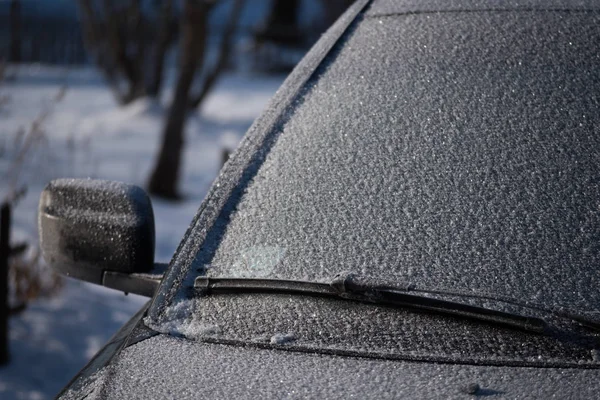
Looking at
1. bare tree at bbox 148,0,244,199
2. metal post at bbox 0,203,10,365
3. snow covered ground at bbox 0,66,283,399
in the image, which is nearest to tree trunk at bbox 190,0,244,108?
snow covered ground at bbox 0,66,283,399

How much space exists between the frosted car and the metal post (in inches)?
100

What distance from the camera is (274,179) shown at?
1.87 m

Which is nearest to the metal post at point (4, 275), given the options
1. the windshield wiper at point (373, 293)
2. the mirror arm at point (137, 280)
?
the mirror arm at point (137, 280)

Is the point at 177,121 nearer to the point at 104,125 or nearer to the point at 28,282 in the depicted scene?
the point at 28,282

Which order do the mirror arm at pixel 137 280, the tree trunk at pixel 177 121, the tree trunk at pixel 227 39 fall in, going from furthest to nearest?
the tree trunk at pixel 227 39
the tree trunk at pixel 177 121
the mirror arm at pixel 137 280

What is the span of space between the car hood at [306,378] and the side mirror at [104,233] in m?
0.42

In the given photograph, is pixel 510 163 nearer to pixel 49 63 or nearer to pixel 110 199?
pixel 110 199

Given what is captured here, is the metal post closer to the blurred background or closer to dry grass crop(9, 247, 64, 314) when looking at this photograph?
the blurred background

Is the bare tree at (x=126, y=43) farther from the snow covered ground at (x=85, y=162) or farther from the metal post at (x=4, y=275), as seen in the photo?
the metal post at (x=4, y=275)

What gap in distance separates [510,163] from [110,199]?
3.08ft

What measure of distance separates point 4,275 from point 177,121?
4.58 meters

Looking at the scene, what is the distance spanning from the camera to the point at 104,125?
13281mm

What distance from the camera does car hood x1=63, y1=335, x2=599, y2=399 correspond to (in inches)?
53.6

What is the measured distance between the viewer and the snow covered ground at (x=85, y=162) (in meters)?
4.53
